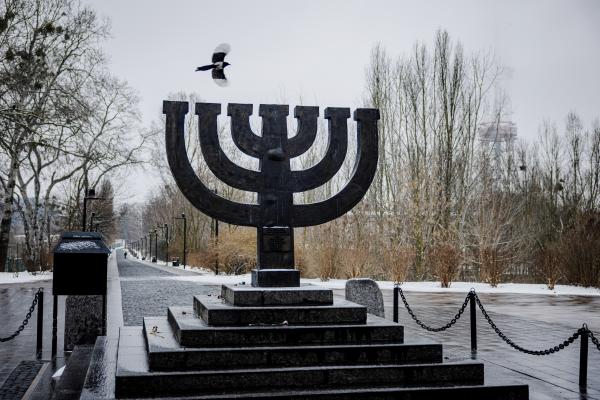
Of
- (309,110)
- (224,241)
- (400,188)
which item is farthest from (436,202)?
(309,110)

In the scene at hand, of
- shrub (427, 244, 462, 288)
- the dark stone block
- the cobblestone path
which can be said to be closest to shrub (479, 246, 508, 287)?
shrub (427, 244, 462, 288)

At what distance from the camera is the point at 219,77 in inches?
277

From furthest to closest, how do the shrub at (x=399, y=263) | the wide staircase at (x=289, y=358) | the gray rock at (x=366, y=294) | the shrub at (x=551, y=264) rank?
the shrub at (x=399, y=263) < the shrub at (x=551, y=264) < the gray rock at (x=366, y=294) < the wide staircase at (x=289, y=358)

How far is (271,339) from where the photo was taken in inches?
231

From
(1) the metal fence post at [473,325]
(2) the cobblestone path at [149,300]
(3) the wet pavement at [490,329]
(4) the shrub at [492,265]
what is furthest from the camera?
(4) the shrub at [492,265]

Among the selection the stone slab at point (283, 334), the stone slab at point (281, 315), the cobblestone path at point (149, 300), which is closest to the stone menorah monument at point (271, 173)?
the stone slab at point (281, 315)

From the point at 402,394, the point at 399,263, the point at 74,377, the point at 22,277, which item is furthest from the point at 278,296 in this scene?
the point at 22,277

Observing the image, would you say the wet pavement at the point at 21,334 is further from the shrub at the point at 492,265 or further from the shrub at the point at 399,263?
the shrub at the point at 492,265

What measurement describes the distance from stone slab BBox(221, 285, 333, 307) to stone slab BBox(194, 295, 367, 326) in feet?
0.42

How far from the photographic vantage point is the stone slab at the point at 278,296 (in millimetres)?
6367

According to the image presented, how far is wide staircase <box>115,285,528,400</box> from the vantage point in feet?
16.8

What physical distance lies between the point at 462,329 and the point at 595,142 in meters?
32.8

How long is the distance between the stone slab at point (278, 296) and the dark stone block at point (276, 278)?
0.89ft

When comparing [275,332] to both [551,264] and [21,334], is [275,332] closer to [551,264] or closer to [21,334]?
[21,334]
